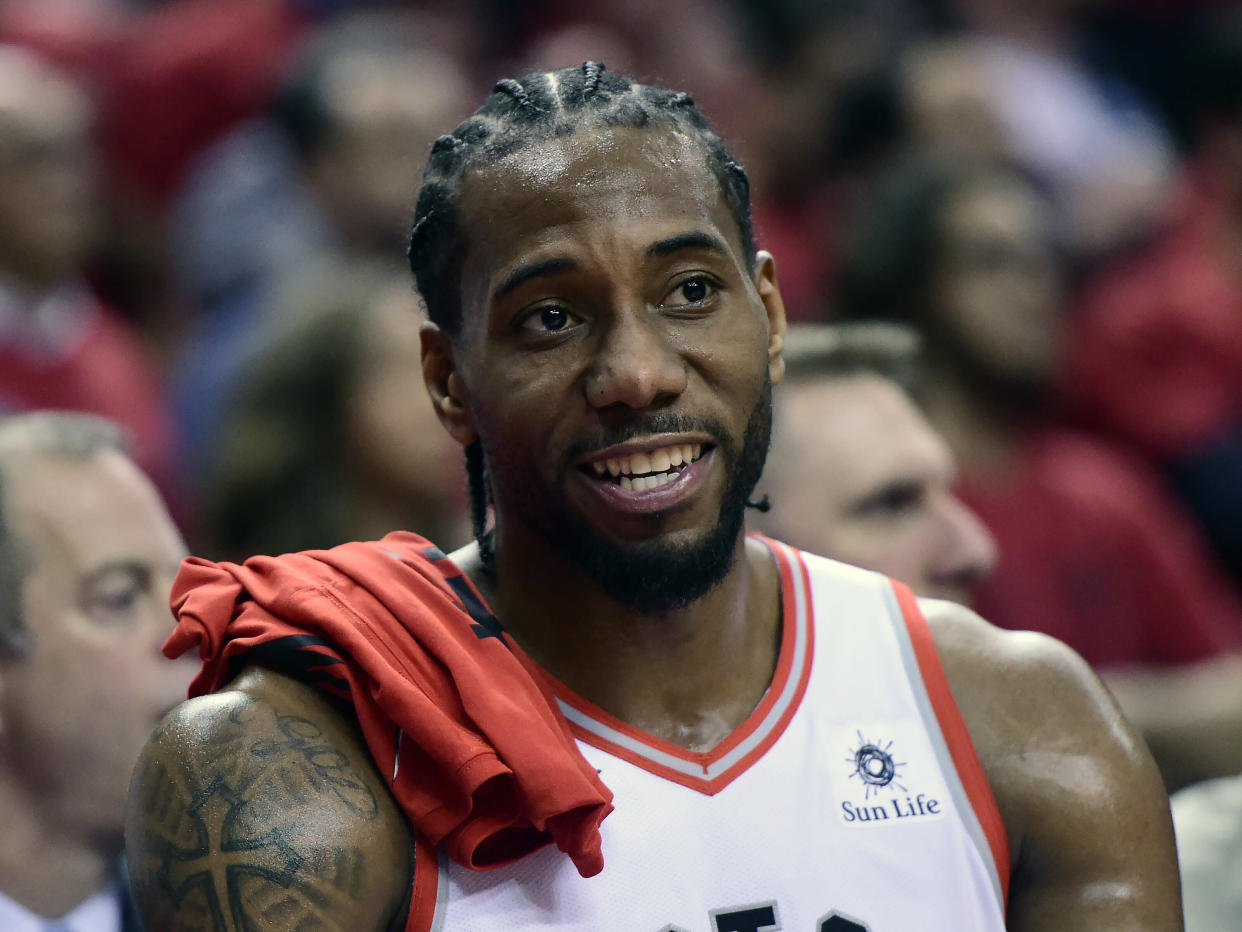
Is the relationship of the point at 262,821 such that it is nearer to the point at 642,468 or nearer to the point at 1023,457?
the point at 642,468

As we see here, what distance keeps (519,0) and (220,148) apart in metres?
1.80

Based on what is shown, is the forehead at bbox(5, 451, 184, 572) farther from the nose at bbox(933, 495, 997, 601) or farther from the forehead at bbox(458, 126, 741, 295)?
the nose at bbox(933, 495, 997, 601)

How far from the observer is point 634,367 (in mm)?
2264

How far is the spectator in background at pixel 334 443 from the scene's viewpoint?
14.3ft

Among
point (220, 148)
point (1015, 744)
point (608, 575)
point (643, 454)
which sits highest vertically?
point (220, 148)

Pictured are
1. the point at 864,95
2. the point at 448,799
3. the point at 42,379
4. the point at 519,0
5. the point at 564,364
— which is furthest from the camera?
the point at 519,0

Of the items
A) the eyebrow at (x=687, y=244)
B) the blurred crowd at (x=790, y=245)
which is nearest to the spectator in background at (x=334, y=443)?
the blurred crowd at (x=790, y=245)

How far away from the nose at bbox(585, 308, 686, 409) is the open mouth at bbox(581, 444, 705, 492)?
7 cm

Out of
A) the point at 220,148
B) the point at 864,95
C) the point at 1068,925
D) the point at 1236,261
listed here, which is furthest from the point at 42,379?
the point at 1236,261

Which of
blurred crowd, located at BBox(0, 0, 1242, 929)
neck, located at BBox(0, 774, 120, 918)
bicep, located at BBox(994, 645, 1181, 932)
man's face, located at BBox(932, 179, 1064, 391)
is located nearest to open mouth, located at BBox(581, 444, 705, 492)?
bicep, located at BBox(994, 645, 1181, 932)

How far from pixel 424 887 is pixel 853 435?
188 centimetres

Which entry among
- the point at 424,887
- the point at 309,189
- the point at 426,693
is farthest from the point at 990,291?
the point at 424,887

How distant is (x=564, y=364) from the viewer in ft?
7.63

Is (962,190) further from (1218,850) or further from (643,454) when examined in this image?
(643,454)
